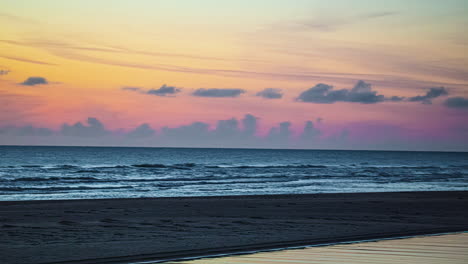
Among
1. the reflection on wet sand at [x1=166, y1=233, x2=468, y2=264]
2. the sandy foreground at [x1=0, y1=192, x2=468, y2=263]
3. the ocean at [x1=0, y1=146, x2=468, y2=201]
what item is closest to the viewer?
the reflection on wet sand at [x1=166, y1=233, x2=468, y2=264]

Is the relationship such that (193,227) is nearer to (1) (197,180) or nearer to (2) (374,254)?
(2) (374,254)

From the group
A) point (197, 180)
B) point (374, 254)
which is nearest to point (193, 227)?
point (374, 254)

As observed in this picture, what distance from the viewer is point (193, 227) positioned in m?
14.1

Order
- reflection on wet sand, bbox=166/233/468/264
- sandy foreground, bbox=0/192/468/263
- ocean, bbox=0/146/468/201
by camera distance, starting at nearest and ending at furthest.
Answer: reflection on wet sand, bbox=166/233/468/264 < sandy foreground, bbox=0/192/468/263 < ocean, bbox=0/146/468/201

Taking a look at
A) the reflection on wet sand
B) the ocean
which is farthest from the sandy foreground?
the ocean

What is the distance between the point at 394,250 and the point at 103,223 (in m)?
8.75

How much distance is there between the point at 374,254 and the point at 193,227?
22.5 ft

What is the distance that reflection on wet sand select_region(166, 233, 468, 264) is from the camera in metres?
7.54

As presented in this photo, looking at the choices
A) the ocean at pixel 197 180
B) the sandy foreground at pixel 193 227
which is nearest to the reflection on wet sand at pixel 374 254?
the sandy foreground at pixel 193 227

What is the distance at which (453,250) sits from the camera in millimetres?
8359

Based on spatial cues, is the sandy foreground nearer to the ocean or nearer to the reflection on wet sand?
the reflection on wet sand

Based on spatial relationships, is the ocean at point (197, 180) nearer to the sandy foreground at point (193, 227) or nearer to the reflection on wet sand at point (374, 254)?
the sandy foreground at point (193, 227)

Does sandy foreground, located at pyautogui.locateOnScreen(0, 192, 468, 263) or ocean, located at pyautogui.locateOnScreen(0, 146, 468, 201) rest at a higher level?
sandy foreground, located at pyautogui.locateOnScreen(0, 192, 468, 263)

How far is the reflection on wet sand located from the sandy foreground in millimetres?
1284
